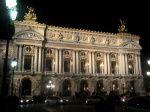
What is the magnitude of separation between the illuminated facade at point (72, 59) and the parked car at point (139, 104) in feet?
124

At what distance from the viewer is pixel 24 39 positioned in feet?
166

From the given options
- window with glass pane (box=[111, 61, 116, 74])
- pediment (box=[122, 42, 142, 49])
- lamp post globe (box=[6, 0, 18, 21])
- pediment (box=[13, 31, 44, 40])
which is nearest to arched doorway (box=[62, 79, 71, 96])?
pediment (box=[13, 31, 44, 40])

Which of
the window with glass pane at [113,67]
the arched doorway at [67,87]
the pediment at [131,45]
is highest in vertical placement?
the pediment at [131,45]

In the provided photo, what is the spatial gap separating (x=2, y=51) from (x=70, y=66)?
59.3 ft

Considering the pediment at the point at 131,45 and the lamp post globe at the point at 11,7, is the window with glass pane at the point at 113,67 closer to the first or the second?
the pediment at the point at 131,45

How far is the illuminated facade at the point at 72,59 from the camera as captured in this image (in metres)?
49.9

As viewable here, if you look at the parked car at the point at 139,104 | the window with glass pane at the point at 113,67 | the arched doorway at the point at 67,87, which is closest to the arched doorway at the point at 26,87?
the arched doorway at the point at 67,87

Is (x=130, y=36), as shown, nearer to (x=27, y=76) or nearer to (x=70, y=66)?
(x=70, y=66)

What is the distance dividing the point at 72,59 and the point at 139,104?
4515 cm

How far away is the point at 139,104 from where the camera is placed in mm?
10555

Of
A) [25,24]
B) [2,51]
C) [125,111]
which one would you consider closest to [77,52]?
[25,24]

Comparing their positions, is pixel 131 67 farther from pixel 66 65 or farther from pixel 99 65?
pixel 66 65

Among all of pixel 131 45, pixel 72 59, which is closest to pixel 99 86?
pixel 72 59

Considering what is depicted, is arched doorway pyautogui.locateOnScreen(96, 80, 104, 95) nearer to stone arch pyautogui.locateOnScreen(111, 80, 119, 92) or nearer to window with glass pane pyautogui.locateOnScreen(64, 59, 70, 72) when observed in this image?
stone arch pyautogui.locateOnScreen(111, 80, 119, 92)
